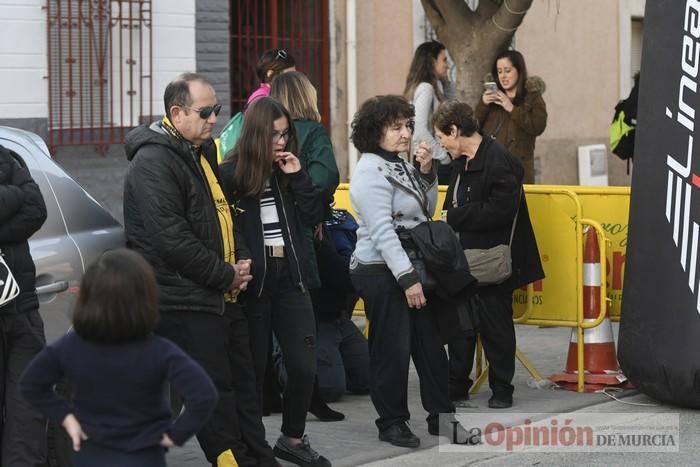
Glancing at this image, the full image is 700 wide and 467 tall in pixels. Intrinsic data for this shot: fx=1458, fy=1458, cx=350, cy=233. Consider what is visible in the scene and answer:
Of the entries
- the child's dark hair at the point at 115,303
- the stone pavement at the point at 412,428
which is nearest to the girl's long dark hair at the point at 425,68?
the stone pavement at the point at 412,428

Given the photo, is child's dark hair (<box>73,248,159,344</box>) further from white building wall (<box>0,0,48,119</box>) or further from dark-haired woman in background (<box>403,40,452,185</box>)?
white building wall (<box>0,0,48,119</box>)

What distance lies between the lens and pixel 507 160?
7.99 metres

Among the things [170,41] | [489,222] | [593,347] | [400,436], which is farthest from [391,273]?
[170,41]

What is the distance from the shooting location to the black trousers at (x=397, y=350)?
278 inches

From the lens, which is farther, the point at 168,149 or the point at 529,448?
the point at 529,448

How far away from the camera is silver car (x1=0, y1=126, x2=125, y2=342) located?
620 cm

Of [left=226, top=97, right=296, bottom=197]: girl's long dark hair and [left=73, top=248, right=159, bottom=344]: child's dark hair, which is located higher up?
[left=226, top=97, right=296, bottom=197]: girl's long dark hair

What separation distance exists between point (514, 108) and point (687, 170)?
2005 mm

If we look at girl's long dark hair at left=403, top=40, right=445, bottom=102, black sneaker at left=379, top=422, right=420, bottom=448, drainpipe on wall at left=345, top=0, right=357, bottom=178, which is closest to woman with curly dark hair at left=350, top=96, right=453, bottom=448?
black sneaker at left=379, top=422, right=420, bottom=448

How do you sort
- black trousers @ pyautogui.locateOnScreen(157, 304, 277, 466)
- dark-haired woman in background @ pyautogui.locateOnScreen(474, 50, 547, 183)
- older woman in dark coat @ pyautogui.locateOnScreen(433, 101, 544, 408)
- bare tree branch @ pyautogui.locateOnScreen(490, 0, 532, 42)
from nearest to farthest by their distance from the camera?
black trousers @ pyautogui.locateOnScreen(157, 304, 277, 466) < older woman in dark coat @ pyautogui.locateOnScreen(433, 101, 544, 408) < dark-haired woman in background @ pyautogui.locateOnScreen(474, 50, 547, 183) < bare tree branch @ pyautogui.locateOnScreen(490, 0, 532, 42)

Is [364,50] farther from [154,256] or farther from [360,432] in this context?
[154,256]

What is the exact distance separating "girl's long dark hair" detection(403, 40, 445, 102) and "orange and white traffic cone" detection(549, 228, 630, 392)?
7.54 feet

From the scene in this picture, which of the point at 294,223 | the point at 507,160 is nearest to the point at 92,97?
the point at 507,160

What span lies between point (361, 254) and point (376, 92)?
9471mm
